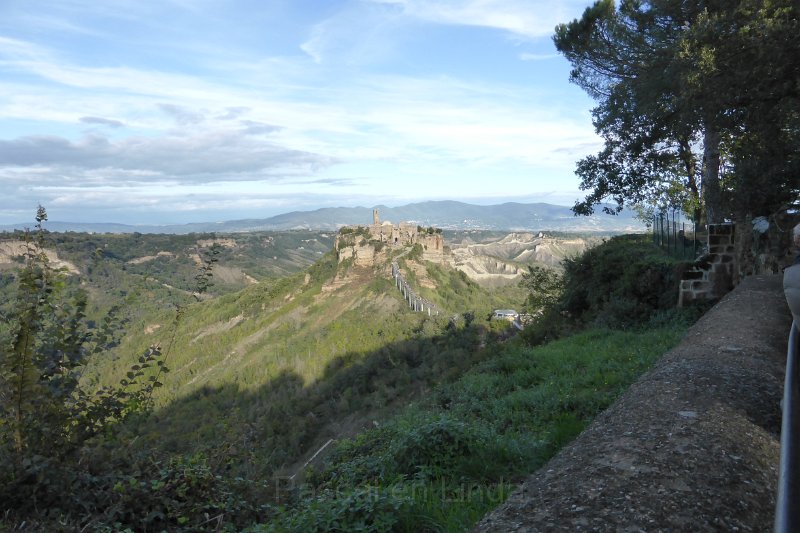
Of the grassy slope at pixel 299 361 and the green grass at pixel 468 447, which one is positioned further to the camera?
the grassy slope at pixel 299 361

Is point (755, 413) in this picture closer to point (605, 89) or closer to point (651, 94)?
point (651, 94)

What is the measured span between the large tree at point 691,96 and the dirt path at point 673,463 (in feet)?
20.3

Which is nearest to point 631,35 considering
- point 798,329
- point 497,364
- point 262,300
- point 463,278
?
point 497,364

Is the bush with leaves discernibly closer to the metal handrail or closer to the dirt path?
the dirt path

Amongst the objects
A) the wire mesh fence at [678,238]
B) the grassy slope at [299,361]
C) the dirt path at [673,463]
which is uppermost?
the wire mesh fence at [678,238]

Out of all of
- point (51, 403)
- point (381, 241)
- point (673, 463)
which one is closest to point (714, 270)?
point (673, 463)

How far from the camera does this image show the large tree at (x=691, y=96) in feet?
27.8

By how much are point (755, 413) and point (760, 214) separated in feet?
25.7

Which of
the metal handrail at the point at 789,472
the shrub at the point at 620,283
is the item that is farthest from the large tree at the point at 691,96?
the metal handrail at the point at 789,472

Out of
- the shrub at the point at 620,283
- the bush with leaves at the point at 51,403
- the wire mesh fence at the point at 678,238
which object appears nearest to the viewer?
the bush with leaves at the point at 51,403

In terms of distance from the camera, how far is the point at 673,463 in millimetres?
2477

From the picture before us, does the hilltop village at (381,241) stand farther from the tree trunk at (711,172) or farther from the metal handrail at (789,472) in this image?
the metal handrail at (789,472)

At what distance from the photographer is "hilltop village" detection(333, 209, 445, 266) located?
7156 cm

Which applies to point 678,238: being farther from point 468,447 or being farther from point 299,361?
point 299,361
